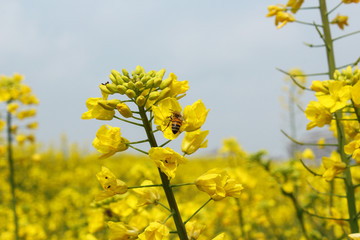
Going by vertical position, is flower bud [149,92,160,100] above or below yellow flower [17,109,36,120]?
below

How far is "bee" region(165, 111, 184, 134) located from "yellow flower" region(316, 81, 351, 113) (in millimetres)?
941

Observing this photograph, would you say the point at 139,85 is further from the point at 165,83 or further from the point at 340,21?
the point at 340,21

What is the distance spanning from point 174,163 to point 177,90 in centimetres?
37

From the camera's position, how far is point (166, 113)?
61.6 inches

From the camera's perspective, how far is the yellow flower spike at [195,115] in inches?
59.7

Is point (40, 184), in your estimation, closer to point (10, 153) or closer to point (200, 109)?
point (10, 153)

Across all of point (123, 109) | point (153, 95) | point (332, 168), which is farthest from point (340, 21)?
point (123, 109)

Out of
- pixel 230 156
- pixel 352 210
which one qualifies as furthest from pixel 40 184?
pixel 352 210

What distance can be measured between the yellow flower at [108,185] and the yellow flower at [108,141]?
90 mm

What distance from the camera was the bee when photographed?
1539 millimetres

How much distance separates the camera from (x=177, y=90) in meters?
1.67

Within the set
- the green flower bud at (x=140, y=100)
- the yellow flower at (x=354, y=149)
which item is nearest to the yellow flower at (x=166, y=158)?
the green flower bud at (x=140, y=100)

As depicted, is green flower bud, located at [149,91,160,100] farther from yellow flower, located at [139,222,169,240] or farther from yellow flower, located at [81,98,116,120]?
yellow flower, located at [139,222,169,240]

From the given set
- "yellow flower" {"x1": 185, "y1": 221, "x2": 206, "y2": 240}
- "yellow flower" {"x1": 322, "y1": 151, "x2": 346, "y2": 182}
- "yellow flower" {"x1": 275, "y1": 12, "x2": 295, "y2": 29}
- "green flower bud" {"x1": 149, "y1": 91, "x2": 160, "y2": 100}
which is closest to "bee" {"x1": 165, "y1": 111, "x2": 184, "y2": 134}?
"green flower bud" {"x1": 149, "y1": 91, "x2": 160, "y2": 100}
